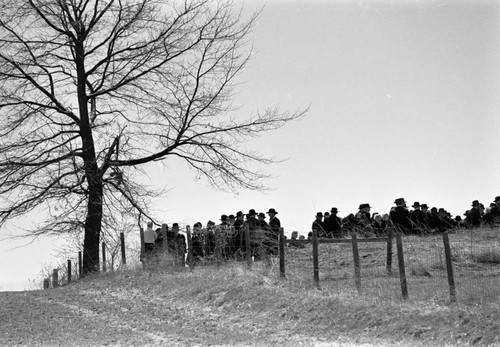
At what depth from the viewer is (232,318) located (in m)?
13.6

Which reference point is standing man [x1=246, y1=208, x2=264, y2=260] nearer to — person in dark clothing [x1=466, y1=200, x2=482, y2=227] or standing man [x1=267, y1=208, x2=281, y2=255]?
standing man [x1=267, y1=208, x2=281, y2=255]

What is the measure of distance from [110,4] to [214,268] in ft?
37.1

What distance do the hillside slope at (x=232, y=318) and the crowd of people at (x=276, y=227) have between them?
42.7 inches

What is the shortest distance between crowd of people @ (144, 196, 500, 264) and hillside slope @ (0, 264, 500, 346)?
1.09 meters

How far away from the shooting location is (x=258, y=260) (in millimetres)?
18266

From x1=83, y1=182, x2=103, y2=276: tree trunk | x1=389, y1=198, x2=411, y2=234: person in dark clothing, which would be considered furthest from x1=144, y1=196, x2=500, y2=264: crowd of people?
x1=83, y1=182, x2=103, y2=276: tree trunk

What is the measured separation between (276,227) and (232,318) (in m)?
6.00

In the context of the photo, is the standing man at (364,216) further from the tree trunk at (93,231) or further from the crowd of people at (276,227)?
the tree trunk at (93,231)

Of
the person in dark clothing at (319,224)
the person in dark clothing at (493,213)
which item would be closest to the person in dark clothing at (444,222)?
the person in dark clothing at (493,213)

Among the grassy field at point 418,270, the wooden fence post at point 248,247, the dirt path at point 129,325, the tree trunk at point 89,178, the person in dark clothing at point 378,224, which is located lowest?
the dirt path at point 129,325

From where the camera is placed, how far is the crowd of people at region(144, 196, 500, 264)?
18359mm

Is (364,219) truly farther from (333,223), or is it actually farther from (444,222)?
(444,222)

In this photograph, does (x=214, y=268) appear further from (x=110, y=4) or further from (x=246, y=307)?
(x=110, y=4)

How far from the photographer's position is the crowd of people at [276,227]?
723 inches
